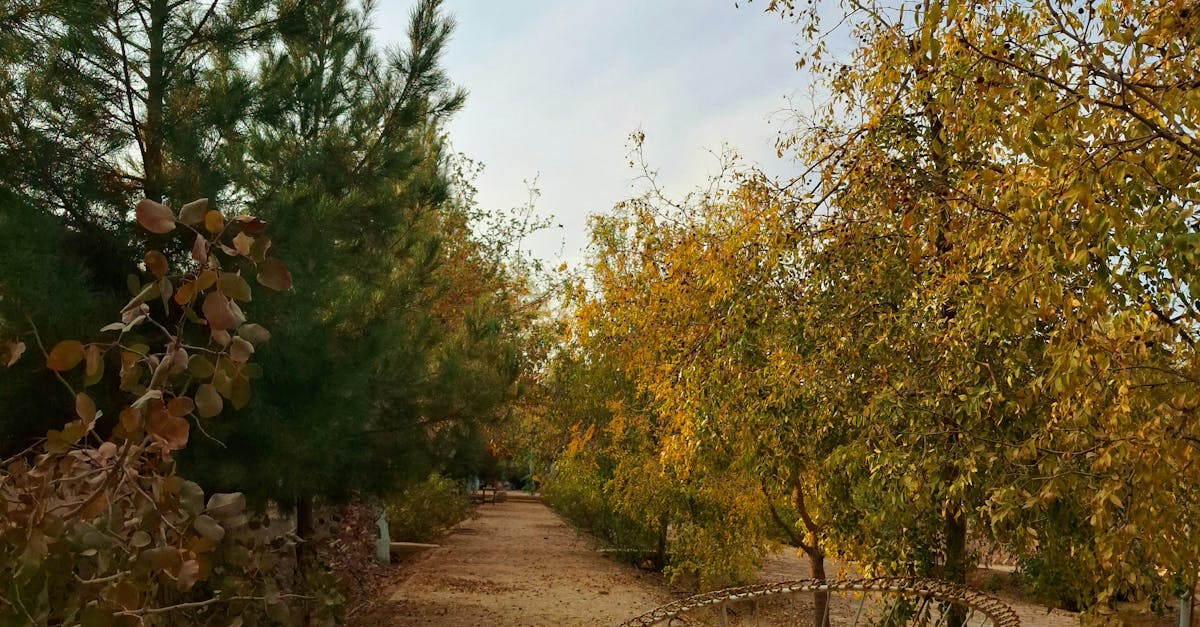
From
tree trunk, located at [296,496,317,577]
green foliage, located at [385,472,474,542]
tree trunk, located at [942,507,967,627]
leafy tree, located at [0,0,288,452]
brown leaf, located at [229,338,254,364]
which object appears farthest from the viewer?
green foliage, located at [385,472,474,542]

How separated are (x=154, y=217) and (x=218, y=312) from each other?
0.19m

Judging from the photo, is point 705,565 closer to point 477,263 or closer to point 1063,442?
point 477,263

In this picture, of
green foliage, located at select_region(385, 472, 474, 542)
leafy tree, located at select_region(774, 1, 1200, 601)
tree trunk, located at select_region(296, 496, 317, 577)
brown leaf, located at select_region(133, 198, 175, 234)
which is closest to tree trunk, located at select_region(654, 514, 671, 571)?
green foliage, located at select_region(385, 472, 474, 542)

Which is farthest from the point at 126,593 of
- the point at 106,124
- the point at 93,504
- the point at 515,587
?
the point at 515,587

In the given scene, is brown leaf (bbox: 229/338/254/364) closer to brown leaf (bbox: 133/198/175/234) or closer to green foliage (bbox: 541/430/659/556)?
brown leaf (bbox: 133/198/175/234)

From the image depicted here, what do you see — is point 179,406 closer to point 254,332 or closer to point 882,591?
point 254,332

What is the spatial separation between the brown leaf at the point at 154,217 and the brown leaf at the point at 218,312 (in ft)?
0.42

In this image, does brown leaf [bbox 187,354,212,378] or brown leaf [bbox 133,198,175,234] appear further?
brown leaf [bbox 187,354,212,378]

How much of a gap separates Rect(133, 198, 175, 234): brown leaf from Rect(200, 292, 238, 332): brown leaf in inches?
5.0

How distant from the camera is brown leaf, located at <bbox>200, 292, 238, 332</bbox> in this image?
1.55 m

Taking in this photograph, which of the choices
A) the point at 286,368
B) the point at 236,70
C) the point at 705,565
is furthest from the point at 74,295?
the point at 705,565

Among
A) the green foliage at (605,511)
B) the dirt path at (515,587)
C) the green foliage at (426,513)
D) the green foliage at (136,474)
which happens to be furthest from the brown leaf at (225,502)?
the green foliage at (426,513)

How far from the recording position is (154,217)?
159 centimetres

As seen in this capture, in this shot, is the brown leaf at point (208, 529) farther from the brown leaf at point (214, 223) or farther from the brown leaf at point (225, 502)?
the brown leaf at point (214, 223)
